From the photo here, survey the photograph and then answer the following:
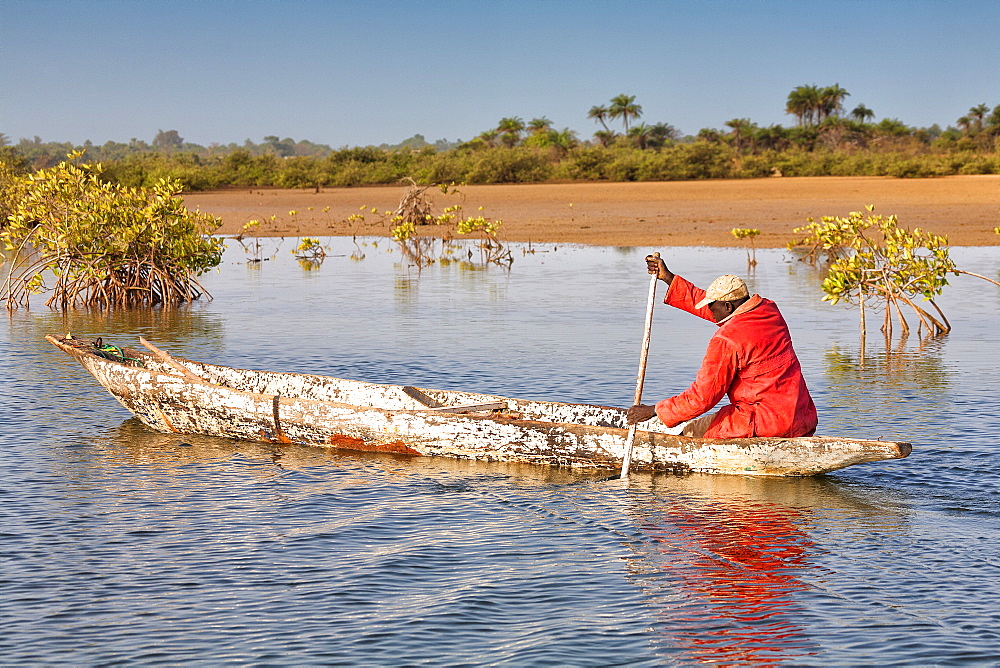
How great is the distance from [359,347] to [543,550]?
7.36 metres

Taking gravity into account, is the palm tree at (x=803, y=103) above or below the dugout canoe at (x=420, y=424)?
above

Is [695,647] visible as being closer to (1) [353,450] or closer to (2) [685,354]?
(1) [353,450]

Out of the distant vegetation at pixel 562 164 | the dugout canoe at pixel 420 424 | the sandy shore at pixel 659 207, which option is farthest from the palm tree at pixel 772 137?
the dugout canoe at pixel 420 424

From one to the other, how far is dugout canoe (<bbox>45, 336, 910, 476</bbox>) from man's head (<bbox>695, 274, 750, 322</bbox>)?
92 cm

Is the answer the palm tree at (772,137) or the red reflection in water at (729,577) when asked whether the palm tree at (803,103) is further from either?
the red reflection in water at (729,577)

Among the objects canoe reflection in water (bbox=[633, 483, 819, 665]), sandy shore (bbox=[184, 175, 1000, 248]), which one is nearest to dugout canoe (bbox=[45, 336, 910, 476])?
canoe reflection in water (bbox=[633, 483, 819, 665])

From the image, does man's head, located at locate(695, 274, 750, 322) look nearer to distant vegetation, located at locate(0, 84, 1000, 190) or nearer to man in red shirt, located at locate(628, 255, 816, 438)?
man in red shirt, located at locate(628, 255, 816, 438)

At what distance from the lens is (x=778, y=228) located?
28.4 meters

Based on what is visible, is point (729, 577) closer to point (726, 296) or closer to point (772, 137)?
point (726, 296)

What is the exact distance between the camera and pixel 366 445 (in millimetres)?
8625

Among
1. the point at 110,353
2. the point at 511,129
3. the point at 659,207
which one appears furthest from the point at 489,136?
the point at 110,353

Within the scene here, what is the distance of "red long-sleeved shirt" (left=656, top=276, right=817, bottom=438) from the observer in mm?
7391

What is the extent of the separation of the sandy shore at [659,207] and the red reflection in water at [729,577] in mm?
19886

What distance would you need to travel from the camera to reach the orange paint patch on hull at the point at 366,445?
854cm
